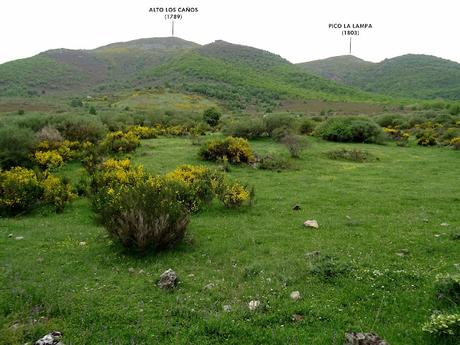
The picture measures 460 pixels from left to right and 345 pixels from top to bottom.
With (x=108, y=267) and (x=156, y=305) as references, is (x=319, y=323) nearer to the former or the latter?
(x=156, y=305)

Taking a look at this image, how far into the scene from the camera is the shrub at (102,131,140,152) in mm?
20266

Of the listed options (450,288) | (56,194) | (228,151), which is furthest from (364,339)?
(228,151)

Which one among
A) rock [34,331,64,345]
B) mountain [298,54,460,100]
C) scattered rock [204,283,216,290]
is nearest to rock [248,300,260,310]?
scattered rock [204,283,216,290]

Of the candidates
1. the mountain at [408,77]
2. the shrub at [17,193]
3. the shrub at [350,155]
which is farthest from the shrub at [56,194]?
the mountain at [408,77]

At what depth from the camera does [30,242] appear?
8820mm

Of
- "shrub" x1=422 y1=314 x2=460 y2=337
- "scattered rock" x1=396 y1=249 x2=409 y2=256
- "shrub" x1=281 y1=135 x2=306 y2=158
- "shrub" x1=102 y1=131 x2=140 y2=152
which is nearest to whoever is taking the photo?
"shrub" x1=422 y1=314 x2=460 y2=337

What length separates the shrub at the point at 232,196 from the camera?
1151 cm

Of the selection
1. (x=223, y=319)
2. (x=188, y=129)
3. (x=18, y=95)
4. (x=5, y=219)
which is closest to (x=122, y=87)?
(x=18, y=95)

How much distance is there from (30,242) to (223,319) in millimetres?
5473

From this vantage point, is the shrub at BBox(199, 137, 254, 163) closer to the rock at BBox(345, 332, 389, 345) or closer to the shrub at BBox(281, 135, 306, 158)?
the shrub at BBox(281, 135, 306, 158)

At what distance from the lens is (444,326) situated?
4719 millimetres

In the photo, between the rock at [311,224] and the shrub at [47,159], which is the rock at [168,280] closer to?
the rock at [311,224]

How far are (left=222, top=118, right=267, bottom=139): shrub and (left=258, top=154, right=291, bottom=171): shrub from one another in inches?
367

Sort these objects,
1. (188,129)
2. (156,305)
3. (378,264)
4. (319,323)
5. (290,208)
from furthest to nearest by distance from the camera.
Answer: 1. (188,129)
2. (290,208)
3. (378,264)
4. (156,305)
5. (319,323)
